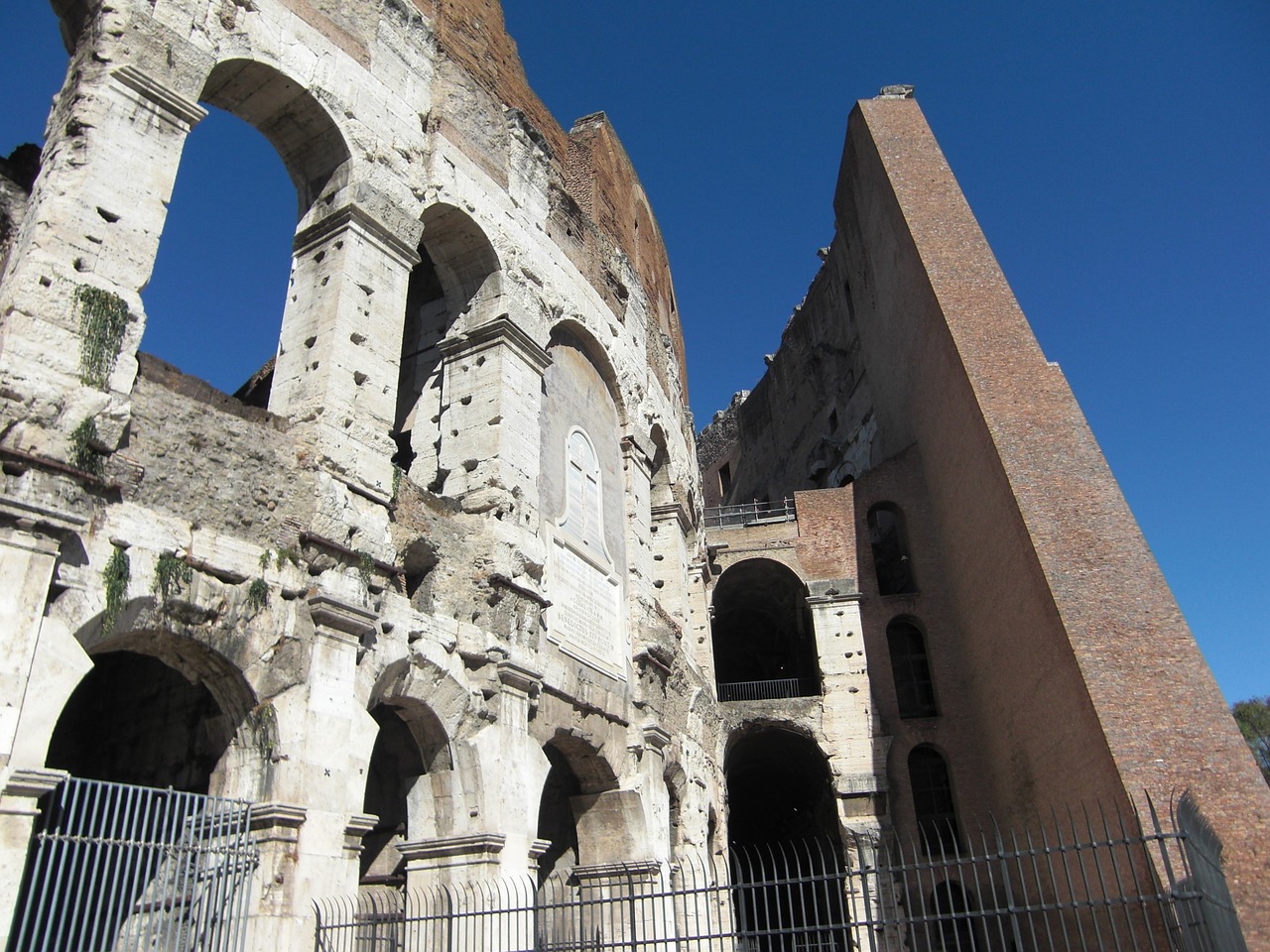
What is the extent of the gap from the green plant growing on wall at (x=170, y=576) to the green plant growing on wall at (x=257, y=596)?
1.47ft

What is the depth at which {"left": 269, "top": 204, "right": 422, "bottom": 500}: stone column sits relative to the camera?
818 cm

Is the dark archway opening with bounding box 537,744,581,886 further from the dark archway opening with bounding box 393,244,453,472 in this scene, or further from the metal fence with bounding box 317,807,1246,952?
the dark archway opening with bounding box 393,244,453,472

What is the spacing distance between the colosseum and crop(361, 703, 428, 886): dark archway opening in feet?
0.15

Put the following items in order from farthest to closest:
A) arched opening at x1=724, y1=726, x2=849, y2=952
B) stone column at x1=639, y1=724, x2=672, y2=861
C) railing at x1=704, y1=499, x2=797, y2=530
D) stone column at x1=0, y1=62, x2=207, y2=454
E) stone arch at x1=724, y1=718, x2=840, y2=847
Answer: railing at x1=704, y1=499, x2=797, y2=530 → arched opening at x1=724, y1=726, x2=849, y2=952 → stone arch at x1=724, y1=718, x2=840, y2=847 → stone column at x1=639, y1=724, x2=672, y2=861 → stone column at x1=0, y1=62, x2=207, y2=454

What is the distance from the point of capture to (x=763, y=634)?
82.2ft

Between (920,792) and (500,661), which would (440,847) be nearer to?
(500,661)

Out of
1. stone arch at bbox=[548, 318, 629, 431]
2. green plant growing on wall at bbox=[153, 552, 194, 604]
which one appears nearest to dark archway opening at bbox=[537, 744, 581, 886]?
stone arch at bbox=[548, 318, 629, 431]

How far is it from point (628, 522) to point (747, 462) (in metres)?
21.2

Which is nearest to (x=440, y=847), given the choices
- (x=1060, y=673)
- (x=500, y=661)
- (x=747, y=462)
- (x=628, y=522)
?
(x=500, y=661)

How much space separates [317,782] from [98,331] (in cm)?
340

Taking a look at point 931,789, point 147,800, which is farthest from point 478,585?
point 931,789

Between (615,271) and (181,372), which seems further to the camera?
(615,271)

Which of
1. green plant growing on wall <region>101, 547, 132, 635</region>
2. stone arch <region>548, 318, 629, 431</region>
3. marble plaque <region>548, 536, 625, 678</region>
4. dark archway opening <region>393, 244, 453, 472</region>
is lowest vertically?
green plant growing on wall <region>101, 547, 132, 635</region>

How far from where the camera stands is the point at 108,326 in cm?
662
